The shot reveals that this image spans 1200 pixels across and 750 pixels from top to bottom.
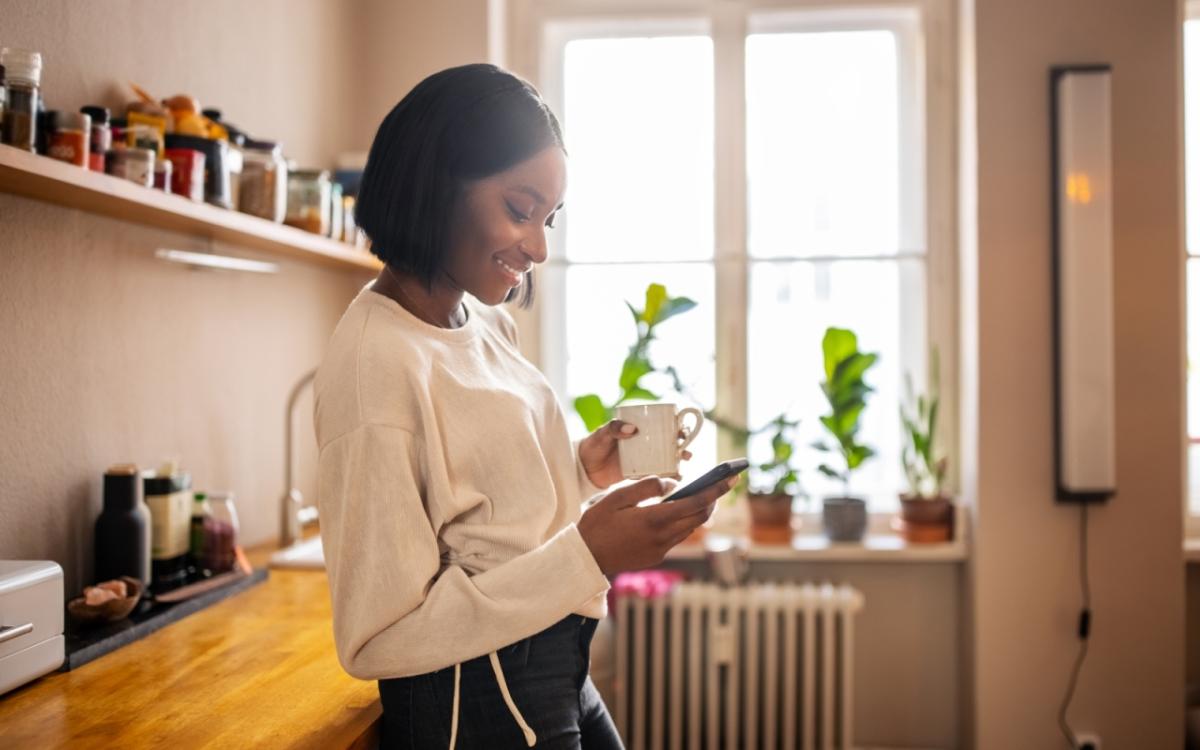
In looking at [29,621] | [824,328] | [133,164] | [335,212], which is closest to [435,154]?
[133,164]

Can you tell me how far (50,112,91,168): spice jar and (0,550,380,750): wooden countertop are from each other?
0.74 m

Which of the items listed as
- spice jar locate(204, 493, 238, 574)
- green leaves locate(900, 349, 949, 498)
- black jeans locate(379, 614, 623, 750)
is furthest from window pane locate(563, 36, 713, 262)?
black jeans locate(379, 614, 623, 750)

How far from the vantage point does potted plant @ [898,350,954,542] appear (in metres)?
2.72

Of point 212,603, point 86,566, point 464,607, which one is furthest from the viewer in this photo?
point 212,603

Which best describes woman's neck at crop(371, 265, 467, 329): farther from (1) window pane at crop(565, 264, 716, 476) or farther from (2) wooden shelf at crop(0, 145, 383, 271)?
(1) window pane at crop(565, 264, 716, 476)

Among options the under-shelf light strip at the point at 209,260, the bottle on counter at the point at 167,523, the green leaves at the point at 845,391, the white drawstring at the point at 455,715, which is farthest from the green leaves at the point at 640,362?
the white drawstring at the point at 455,715

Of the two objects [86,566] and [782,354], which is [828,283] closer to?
[782,354]

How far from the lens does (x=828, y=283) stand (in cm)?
300

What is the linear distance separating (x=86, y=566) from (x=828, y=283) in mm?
2183

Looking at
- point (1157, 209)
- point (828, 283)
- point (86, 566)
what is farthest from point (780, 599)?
point (86, 566)

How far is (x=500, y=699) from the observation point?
1074mm

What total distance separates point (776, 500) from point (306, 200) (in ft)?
4.99

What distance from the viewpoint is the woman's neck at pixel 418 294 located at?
44.1 inches

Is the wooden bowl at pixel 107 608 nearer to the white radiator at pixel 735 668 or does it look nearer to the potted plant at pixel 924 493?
the white radiator at pixel 735 668
